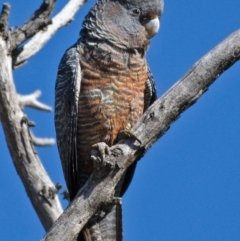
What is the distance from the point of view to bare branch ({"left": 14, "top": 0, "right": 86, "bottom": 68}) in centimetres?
1002

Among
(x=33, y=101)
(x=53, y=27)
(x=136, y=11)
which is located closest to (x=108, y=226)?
(x=136, y=11)

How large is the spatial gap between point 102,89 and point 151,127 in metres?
1.23

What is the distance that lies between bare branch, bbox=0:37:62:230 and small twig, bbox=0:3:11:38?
0.13 metres

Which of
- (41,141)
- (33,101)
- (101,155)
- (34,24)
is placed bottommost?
(101,155)

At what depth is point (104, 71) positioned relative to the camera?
8.18m

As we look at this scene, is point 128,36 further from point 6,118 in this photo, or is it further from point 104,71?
point 6,118

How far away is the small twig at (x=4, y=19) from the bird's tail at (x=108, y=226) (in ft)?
7.90

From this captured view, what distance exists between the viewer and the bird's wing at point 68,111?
812 cm

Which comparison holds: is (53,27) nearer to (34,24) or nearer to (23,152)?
(34,24)

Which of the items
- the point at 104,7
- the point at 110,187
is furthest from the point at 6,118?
the point at 110,187

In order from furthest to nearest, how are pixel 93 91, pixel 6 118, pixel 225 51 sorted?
pixel 6 118 < pixel 93 91 < pixel 225 51

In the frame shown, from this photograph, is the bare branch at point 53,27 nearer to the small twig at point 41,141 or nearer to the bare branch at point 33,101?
the bare branch at point 33,101

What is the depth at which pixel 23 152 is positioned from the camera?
9078mm

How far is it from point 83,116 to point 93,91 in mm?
284
